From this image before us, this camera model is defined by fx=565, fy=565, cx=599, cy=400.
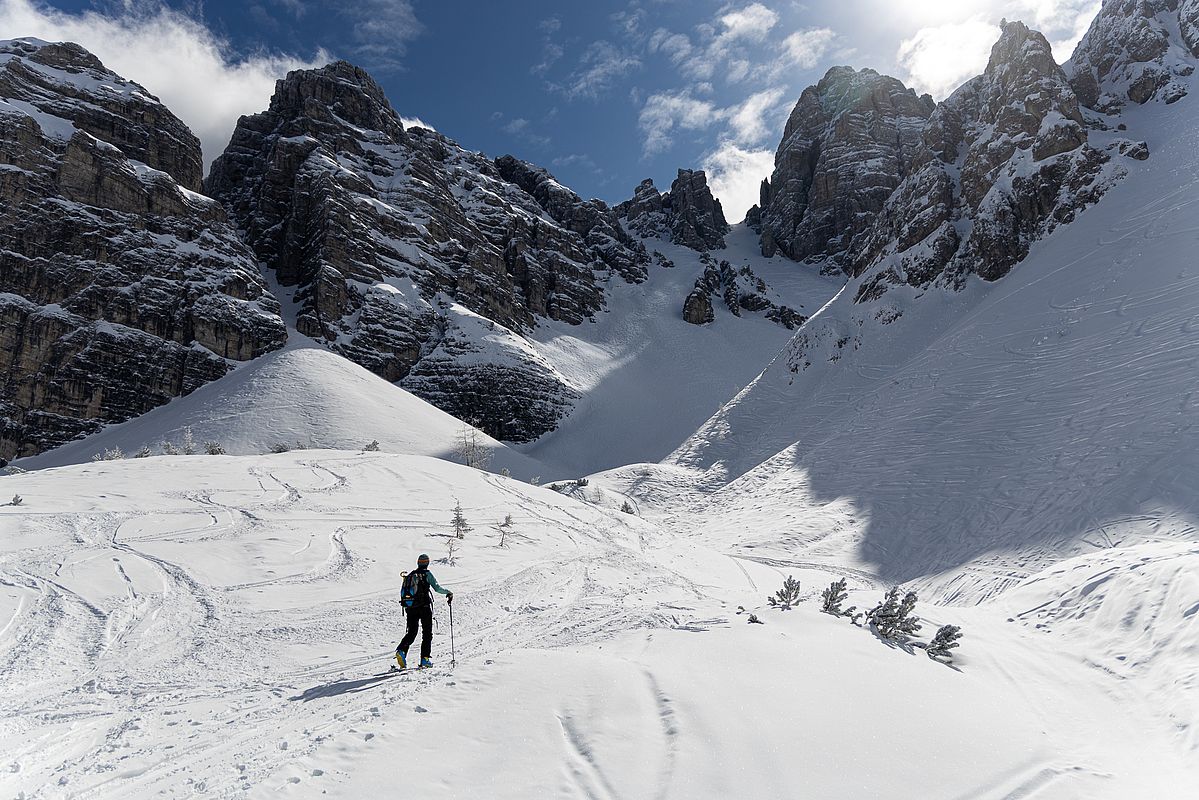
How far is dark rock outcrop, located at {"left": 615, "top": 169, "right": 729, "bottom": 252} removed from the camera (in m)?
131

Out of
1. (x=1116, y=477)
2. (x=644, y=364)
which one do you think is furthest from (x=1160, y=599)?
(x=644, y=364)

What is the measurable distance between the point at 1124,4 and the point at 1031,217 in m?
25.8

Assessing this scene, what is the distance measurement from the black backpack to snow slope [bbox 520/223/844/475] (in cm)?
4808

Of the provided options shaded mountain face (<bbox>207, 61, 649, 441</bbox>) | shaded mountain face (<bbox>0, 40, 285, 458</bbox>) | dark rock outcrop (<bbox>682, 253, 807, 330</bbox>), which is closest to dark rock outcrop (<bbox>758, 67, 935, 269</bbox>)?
dark rock outcrop (<bbox>682, 253, 807, 330</bbox>)

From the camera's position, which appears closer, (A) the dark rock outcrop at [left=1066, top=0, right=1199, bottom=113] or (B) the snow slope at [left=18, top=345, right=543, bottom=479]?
(B) the snow slope at [left=18, top=345, right=543, bottom=479]

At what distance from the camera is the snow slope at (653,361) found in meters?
62.4

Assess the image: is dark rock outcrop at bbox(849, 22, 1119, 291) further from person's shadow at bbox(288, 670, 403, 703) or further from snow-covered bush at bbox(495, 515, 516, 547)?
person's shadow at bbox(288, 670, 403, 703)

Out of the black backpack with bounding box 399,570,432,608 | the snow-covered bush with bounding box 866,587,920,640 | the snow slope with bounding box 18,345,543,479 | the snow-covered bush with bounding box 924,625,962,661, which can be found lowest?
the snow-covered bush with bounding box 924,625,962,661

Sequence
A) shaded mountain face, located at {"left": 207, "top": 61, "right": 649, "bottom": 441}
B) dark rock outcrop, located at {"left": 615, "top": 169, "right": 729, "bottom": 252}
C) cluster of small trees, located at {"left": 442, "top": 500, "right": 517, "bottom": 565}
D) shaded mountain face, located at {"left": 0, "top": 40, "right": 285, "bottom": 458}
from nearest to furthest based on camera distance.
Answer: cluster of small trees, located at {"left": 442, "top": 500, "right": 517, "bottom": 565}
shaded mountain face, located at {"left": 0, "top": 40, "right": 285, "bottom": 458}
shaded mountain face, located at {"left": 207, "top": 61, "right": 649, "bottom": 441}
dark rock outcrop, located at {"left": 615, "top": 169, "right": 729, "bottom": 252}

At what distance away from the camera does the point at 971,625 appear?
9523mm

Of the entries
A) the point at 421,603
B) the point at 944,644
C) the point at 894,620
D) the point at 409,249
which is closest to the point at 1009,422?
the point at 894,620

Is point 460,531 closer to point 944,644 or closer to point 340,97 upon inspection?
point 944,644

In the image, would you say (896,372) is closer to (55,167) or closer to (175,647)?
(175,647)

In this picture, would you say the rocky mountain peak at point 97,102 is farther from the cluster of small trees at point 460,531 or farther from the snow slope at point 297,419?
the cluster of small trees at point 460,531
